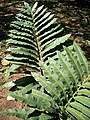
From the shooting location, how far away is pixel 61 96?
1.93 m

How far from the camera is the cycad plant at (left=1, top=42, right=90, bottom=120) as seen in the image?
1715mm

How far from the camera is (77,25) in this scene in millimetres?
6258

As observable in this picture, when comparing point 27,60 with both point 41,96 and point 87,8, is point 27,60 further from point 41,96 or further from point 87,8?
point 87,8

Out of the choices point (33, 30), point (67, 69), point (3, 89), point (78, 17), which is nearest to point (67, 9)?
point (78, 17)

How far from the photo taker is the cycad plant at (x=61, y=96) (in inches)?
67.5

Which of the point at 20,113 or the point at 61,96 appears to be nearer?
the point at 20,113

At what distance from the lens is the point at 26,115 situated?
5.61 ft

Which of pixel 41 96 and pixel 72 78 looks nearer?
pixel 41 96

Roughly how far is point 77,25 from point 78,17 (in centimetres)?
52

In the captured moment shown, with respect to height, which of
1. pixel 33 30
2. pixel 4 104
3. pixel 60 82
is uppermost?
pixel 33 30

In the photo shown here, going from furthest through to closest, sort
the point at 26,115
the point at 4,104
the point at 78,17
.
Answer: the point at 78,17, the point at 4,104, the point at 26,115

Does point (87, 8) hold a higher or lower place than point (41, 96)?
higher

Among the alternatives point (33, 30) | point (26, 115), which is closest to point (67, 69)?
point (26, 115)

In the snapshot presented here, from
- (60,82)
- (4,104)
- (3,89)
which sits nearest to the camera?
(60,82)
